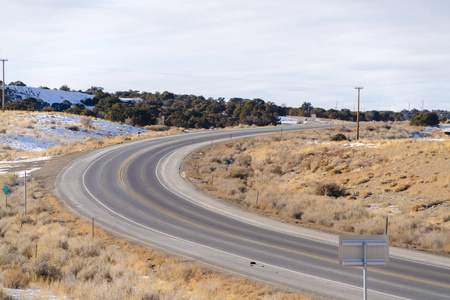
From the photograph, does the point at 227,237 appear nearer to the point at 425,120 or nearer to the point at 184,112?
the point at 425,120

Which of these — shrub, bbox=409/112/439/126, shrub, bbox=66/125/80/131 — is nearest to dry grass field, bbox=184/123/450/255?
shrub, bbox=66/125/80/131

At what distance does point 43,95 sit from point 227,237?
119m

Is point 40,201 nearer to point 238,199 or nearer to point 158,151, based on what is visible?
point 238,199

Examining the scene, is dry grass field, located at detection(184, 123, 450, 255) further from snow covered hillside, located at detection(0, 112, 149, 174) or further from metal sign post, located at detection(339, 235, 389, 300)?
snow covered hillside, located at detection(0, 112, 149, 174)

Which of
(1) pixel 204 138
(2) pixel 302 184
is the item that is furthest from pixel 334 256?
(1) pixel 204 138

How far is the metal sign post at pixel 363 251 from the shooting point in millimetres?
7918

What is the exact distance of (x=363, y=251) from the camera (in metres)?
7.95

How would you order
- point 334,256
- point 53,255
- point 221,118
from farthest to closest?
point 221,118, point 334,256, point 53,255

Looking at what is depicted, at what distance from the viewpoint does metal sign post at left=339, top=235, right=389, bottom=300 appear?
792cm

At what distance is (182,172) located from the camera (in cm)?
3688

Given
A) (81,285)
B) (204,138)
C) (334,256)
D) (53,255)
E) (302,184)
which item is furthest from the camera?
(204,138)

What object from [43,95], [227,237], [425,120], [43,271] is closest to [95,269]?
[43,271]

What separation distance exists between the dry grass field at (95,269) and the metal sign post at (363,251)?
4729mm

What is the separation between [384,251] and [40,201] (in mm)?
23972
